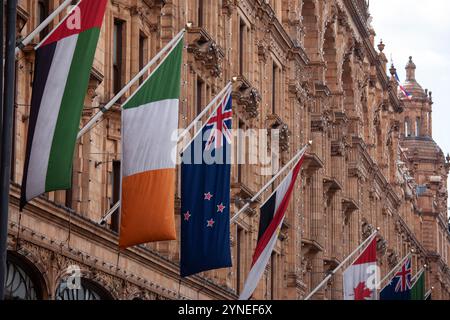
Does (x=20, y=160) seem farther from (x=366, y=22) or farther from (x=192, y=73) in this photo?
(x=366, y=22)

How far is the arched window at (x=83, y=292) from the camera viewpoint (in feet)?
122

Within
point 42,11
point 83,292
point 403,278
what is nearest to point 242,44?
point 403,278

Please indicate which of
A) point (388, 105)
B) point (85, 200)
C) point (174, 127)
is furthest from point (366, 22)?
point (174, 127)

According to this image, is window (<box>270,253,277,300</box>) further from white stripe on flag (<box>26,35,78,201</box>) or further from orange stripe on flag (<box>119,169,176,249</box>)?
white stripe on flag (<box>26,35,78,201</box>)

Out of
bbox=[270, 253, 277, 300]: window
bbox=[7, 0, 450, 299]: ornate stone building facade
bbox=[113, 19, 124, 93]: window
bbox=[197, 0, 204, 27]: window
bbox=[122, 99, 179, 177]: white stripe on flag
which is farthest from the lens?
bbox=[270, 253, 277, 300]: window

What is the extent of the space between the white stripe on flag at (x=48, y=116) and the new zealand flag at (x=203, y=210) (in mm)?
9186

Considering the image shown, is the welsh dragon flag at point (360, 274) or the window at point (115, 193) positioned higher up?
the welsh dragon flag at point (360, 274)

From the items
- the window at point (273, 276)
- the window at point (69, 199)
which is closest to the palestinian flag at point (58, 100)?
the window at point (69, 199)

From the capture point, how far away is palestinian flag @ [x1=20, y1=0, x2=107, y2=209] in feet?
90.4

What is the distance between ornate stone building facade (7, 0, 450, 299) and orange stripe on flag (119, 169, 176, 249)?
317 cm

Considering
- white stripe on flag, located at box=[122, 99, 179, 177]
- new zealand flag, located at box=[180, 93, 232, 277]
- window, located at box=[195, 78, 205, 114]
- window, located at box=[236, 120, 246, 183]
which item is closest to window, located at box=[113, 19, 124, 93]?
new zealand flag, located at box=[180, 93, 232, 277]

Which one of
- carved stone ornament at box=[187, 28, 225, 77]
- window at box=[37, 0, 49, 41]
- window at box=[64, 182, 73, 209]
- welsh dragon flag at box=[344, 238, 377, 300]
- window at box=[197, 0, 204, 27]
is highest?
window at box=[197, 0, 204, 27]

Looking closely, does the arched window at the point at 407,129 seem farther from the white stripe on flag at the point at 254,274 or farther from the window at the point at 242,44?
the white stripe on flag at the point at 254,274

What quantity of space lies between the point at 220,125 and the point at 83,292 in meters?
5.06
